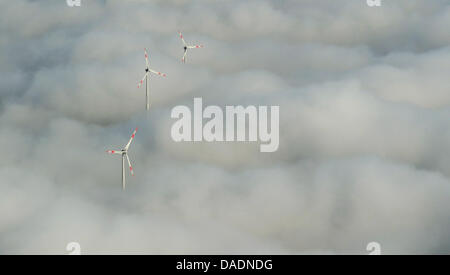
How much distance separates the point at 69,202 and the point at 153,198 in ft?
65.1

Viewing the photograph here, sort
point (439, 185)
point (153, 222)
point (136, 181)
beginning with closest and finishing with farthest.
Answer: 1. point (153, 222)
2. point (136, 181)
3. point (439, 185)

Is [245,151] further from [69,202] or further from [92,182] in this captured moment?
[69,202]

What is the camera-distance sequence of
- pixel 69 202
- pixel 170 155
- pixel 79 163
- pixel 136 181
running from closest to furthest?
1. pixel 69 202
2. pixel 136 181
3. pixel 79 163
4. pixel 170 155

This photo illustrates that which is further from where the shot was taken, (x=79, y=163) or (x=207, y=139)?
(x=207, y=139)

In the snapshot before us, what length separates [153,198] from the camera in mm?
108938

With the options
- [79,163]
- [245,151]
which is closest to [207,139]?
[245,151]

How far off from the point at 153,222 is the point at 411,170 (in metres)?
96.3

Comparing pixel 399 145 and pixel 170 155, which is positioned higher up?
pixel 399 145

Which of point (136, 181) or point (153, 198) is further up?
point (136, 181)

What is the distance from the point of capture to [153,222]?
306 feet

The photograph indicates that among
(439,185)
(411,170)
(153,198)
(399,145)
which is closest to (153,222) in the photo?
(153,198)

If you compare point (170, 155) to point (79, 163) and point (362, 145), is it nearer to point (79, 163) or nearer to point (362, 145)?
point (79, 163)
